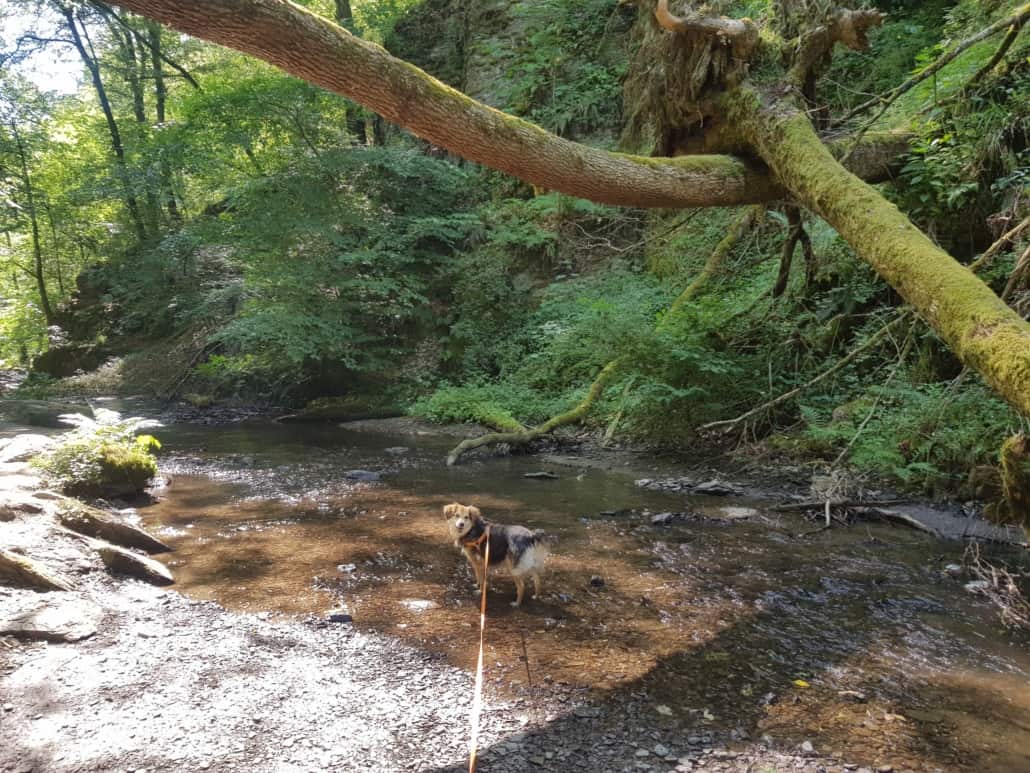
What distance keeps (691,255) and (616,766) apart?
10.9 m

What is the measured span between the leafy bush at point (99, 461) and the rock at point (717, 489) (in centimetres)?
749

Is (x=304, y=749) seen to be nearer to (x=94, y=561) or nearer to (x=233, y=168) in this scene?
(x=94, y=561)

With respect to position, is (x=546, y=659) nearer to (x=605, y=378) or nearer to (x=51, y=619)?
(x=51, y=619)

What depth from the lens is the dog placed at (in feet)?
14.6

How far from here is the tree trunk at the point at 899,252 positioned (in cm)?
368

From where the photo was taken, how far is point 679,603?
4.51 metres

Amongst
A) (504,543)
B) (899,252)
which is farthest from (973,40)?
(504,543)

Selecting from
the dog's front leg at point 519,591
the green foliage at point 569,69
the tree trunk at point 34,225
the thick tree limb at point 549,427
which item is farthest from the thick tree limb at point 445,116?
the tree trunk at point 34,225

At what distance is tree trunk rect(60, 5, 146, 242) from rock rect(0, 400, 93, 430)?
7.88 meters

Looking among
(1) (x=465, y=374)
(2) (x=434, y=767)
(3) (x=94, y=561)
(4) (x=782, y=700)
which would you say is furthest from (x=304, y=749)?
(1) (x=465, y=374)

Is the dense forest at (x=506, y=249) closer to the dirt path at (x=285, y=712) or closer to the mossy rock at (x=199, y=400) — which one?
the mossy rock at (x=199, y=400)

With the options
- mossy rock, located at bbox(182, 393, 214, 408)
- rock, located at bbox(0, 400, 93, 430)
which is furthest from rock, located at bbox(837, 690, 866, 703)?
mossy rock, located at bbox(182, 393, 214, 408)

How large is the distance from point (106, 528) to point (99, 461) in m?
2.24

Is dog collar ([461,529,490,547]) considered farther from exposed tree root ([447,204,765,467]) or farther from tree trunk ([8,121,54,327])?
tree trunk ([8,121,54,327])
